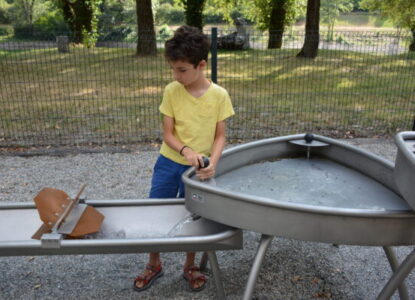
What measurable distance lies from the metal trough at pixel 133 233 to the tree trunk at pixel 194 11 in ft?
51.7

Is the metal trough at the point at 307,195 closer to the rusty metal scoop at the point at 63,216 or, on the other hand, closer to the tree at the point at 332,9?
the rusty metal scoop at the point at 63,216

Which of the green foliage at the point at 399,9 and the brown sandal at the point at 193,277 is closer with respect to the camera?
the brown sandal at the point at 193,277

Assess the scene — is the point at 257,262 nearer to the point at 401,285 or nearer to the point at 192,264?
the point at 192,264

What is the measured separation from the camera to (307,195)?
2152 mm

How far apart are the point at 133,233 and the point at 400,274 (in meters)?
1.24

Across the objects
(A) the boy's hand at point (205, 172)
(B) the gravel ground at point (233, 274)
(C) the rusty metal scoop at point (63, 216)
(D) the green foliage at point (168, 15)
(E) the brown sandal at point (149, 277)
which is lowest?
(B) the gravel ground at point (233, 274)

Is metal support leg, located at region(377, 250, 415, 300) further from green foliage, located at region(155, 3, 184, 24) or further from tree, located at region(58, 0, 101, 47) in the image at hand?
green foliage, located at region(155, 3, 184, 24)

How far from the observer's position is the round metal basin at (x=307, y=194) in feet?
5.57

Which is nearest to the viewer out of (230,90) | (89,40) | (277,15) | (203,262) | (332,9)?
(203,262)

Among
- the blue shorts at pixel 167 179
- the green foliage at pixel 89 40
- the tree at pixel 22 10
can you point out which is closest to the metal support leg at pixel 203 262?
the blue shorts at pixel 167 179

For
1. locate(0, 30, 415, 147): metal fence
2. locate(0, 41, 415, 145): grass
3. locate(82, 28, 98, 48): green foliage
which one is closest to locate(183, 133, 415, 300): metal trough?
locate(0, 30, 415, 147): metal fence

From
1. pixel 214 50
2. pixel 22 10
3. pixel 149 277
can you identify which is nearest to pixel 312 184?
pixel 149 277

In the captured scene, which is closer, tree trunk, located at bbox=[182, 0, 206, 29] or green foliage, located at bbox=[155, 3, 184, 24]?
tree trunk, located at bbox=[182, 0, 206, 29]

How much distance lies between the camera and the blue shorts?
2.27 meters
